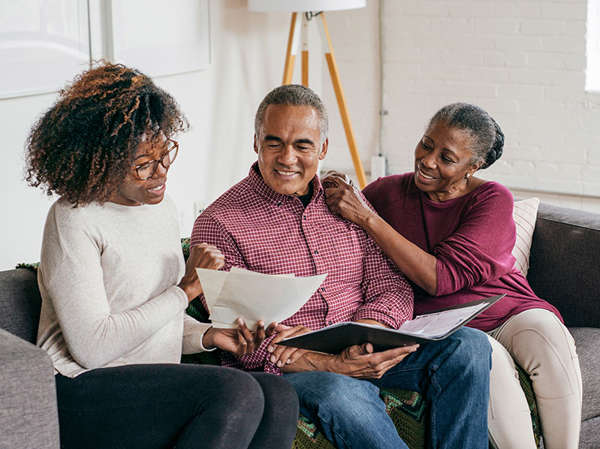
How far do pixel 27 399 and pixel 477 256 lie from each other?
128 cm

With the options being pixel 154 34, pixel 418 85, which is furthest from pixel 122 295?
pixel 418 85

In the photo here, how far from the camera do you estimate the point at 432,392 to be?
6.82 feet

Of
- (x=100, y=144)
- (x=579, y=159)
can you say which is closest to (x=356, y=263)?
(x=100, y=144)

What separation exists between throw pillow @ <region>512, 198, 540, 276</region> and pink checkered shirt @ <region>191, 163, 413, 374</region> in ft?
1.64

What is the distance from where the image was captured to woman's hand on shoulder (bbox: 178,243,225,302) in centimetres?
188

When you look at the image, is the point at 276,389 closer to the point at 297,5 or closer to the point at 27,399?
the point at 27,399

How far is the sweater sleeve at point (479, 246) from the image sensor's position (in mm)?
2291

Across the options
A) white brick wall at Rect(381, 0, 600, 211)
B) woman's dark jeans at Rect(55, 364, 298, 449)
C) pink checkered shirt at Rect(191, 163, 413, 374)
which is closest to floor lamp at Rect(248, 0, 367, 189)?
white brick wall at Rect(381, 0, 600, 211)

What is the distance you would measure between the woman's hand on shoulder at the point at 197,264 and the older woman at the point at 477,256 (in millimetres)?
476

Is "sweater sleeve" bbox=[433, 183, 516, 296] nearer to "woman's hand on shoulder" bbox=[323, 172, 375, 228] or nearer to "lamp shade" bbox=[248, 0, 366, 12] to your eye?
"woman's hand on shoulder" bbox=[323, 172, 375, 228]

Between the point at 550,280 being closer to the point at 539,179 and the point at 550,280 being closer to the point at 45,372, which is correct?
the point at 45,372

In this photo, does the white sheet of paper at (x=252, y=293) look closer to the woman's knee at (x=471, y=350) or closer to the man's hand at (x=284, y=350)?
the man's hand at (x=284, y=350)

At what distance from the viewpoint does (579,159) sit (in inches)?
191

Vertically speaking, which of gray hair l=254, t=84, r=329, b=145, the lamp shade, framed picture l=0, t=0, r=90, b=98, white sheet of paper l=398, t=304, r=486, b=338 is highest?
the lamp shade
